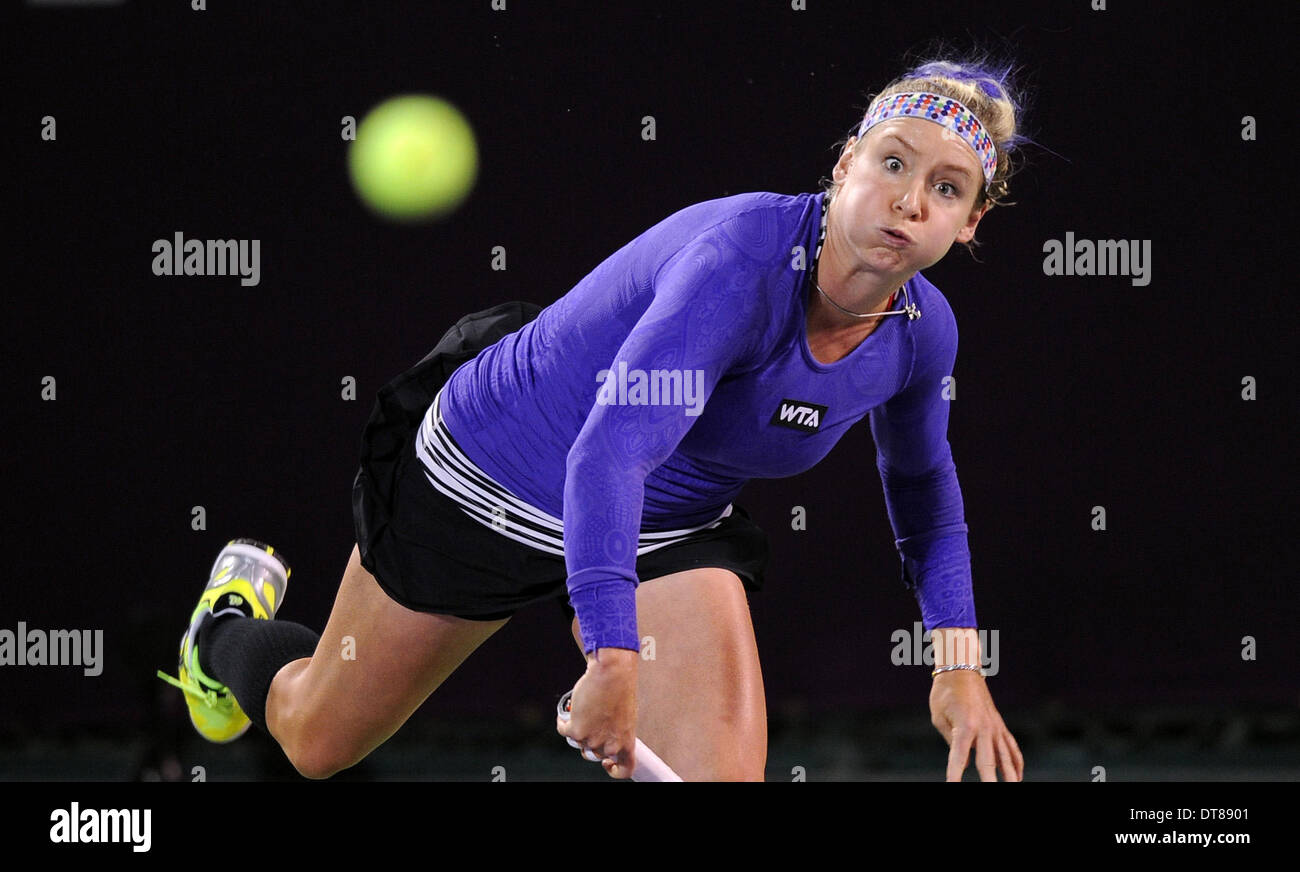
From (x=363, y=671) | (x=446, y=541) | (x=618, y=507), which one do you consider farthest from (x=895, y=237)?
(x=363, y=671)

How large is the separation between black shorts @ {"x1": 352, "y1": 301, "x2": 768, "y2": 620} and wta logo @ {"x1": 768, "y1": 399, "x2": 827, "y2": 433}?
25cm

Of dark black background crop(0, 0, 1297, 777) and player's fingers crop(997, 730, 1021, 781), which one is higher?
dark black background crop(0, 0, 1297, 777)

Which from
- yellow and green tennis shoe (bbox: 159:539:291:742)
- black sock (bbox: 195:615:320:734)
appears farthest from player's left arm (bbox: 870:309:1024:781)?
yellow and green tennis shoe (bbox: 159:539:291:742)

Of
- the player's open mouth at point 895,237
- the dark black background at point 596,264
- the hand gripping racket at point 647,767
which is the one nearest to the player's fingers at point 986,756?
the hand gripping racket at point 647,767

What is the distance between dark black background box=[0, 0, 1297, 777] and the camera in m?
2.97

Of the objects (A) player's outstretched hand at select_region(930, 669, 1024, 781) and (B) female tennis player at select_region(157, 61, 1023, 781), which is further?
(A) player's outstretched hand at select_region(930, 669, 1024, 781)

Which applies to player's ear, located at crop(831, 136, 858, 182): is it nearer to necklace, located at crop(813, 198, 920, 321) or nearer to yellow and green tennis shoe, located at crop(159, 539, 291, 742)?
necklace, located at crop(813, 198, 920, 321)

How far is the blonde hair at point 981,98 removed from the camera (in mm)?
1743

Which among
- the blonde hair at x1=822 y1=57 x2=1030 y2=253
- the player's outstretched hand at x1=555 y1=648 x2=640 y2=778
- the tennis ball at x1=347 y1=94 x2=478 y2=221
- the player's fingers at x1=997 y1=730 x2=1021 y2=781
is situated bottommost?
the player's fingers at x1=997 y1=730 x2=1021 y2=781

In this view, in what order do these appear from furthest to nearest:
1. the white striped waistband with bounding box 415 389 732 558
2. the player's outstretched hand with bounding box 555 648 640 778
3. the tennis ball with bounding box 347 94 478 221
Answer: the tennis ball with bounding box 347 94 478 221
the white striped waistband with bounding box 415 389 732 558
the player's outstretched hand with bounding box 555 648 640 778

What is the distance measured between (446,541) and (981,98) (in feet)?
2.80

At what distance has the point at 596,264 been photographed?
321 cm

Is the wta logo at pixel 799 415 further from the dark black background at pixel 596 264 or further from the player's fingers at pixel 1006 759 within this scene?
the dark black background at pixel 596 264

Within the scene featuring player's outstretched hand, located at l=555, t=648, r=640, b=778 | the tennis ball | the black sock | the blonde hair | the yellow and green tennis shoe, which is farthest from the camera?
the tennis ball
